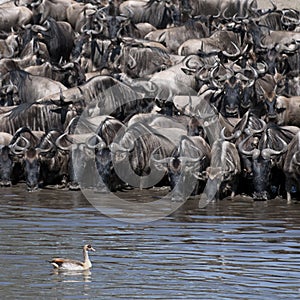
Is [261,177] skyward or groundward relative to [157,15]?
groundward

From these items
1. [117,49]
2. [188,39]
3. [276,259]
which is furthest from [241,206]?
[188,39]

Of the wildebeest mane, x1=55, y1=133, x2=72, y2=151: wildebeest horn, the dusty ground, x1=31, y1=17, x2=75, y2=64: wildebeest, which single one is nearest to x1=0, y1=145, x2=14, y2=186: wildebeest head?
x1=55, y1=133, x2=72, y2=151: wildebeest horn

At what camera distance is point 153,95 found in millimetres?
29297

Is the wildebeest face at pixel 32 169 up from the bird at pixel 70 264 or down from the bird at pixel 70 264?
up

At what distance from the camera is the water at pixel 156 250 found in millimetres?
14375

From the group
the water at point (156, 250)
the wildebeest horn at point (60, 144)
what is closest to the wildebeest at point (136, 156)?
the wildebeest horn at point (60, 144)

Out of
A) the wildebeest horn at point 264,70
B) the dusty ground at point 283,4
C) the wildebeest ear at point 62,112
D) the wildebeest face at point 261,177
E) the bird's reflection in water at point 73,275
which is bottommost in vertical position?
the bird's reflection in water at point 73,275

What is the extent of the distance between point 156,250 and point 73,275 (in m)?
2.34

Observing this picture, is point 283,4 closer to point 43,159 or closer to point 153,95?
point 153,95

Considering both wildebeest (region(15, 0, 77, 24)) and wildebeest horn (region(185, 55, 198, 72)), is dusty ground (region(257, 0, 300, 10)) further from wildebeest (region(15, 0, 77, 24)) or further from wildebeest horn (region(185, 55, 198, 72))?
wildebeest horn (region(185, 55, 198, 72))

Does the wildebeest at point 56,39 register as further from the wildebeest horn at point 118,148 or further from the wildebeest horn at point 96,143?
the wildebeest horn at point 118,148

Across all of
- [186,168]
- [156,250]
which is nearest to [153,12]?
[186,168]

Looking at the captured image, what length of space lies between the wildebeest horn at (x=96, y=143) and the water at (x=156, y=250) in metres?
1.48

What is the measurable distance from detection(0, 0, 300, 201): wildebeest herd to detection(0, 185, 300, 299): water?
0.91 meters
